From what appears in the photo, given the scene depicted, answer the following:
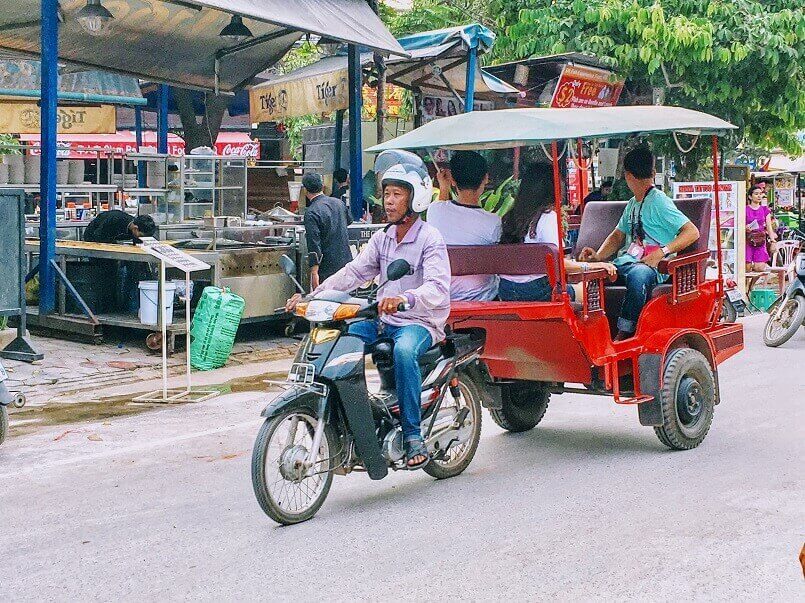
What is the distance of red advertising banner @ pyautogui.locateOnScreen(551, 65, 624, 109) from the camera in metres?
16.4

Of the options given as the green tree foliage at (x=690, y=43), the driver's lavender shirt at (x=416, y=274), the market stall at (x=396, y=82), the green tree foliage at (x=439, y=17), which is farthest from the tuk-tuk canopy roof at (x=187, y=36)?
the driver's lavender shirt at (x=416, y=274)

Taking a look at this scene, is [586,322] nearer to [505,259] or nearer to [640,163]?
[505,259]

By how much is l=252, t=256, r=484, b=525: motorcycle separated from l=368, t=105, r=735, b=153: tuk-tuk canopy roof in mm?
1213

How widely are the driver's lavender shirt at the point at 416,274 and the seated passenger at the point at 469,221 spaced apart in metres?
0.75

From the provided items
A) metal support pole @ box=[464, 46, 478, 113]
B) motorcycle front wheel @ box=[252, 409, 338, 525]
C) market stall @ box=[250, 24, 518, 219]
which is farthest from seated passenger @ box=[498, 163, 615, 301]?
metal support pole @ box=[464, 46, 478, 113]

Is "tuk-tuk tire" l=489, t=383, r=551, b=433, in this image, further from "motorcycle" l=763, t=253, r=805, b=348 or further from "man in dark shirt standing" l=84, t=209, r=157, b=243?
"man in dark shirt standing" l=84, t=209, r=157, b=243

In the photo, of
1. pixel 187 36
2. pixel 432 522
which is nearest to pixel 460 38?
pixel 187 36

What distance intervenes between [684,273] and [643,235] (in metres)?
0.49

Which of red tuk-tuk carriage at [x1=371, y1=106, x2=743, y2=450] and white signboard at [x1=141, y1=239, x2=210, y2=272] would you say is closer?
red tuk-tuk carriage at [x1=371, y1=106, x2=743, y2=450]

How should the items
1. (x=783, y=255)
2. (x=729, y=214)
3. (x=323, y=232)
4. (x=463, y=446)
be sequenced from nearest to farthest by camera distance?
(x=463, y=446)
(x=323, y=232)
(x=729, y=214)
(x=783, y=255)

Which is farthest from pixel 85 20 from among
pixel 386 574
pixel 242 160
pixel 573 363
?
pixel 386 574

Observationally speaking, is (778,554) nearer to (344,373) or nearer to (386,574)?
(386,574)

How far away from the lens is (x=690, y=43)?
15.6 m

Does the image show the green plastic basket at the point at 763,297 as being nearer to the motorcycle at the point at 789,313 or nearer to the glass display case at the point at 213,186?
the motorcycle at the point at 789,313
